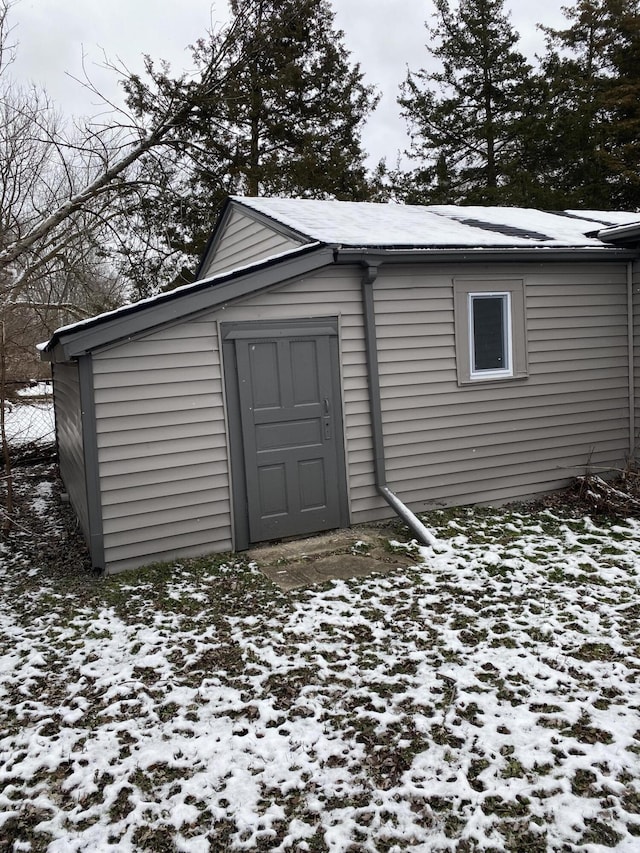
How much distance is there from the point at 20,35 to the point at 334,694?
10711 mm

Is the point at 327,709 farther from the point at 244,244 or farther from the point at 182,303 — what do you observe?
the point at 244,244

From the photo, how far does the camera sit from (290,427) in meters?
6.25

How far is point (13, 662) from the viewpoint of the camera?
4.13 m

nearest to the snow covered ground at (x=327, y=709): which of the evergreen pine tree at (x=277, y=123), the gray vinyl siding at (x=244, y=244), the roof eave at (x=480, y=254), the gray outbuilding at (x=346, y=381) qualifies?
the gray outbuilding at (x=346, y=381)

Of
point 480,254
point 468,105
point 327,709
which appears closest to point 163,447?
point 327,709

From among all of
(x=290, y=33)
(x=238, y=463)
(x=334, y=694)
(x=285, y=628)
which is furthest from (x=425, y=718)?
(x=290, y=33)

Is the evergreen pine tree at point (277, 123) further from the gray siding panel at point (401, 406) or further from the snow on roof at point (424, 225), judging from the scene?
the gray siding panel at point (401, 406)

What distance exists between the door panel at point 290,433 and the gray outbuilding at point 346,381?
0.06 ft

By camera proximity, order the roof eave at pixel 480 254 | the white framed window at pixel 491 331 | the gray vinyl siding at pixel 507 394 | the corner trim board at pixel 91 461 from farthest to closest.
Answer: the white framed window at pixel 491 331 < the gray vinyl siding at pixel 507 394 < the roof eave at pixel 480 254 < the corner trim board at pixel 91 461

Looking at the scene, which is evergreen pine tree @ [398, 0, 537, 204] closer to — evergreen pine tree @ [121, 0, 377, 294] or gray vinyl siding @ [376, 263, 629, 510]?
evergreen pine tree @ [121, 0, 377, 294]

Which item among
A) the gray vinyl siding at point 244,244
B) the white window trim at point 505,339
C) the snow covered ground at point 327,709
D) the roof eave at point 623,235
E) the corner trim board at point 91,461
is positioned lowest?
the snow covered ground at point 327,709

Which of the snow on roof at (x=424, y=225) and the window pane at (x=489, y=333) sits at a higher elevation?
the snow on roof at (x=424, y=225)

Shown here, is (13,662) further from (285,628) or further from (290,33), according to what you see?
(290,33)

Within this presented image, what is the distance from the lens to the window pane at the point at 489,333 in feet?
24.1
